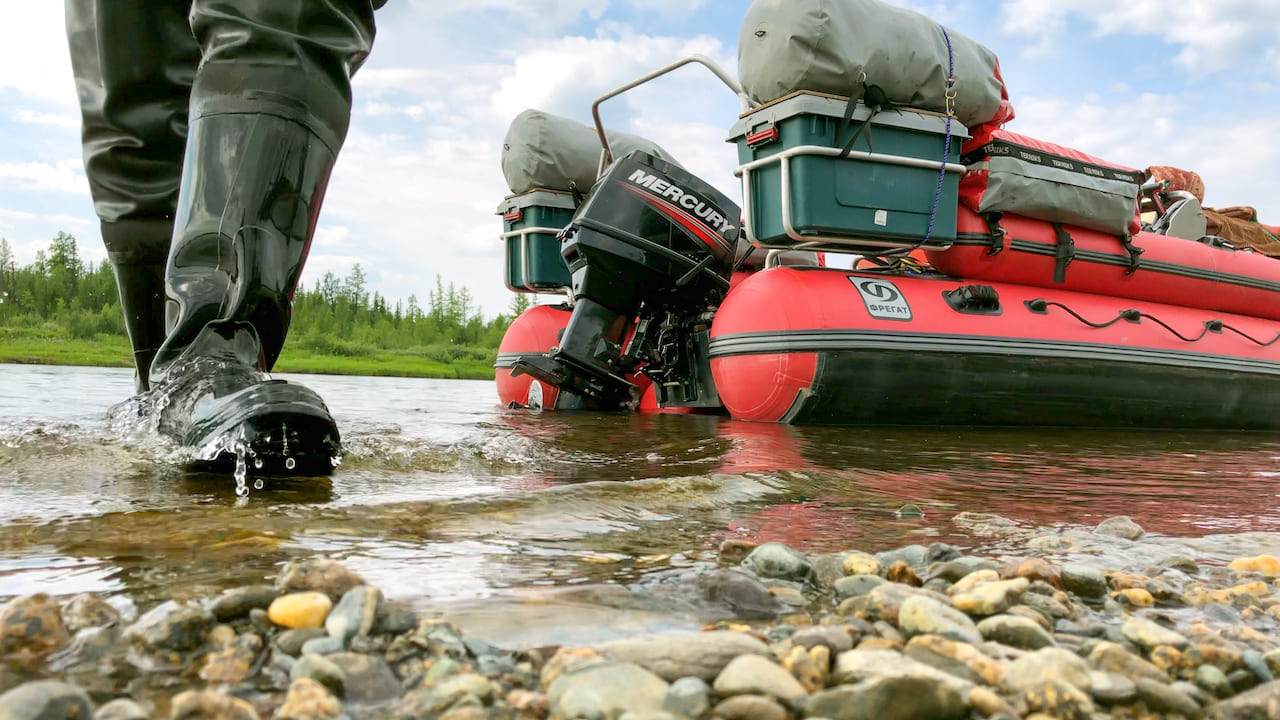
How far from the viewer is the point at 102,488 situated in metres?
1.29

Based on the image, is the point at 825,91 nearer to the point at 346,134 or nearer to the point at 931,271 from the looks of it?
the point at 931,271

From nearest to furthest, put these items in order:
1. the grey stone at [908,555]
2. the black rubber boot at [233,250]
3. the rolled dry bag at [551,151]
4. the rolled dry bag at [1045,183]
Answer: the grey stone at [908,555] < the black rubber boot at [233,250] < the rolled dry bag at [1045,183] < the rolled dry bag at [551,151]

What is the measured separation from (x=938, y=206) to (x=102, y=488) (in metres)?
3.81

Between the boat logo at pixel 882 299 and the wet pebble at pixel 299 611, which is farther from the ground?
the boat logo at pixel 882 299

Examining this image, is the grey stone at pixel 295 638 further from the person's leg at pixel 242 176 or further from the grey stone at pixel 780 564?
the person's leg at pixel 242 176

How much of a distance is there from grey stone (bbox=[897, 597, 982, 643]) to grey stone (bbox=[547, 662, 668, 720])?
0.27 meters

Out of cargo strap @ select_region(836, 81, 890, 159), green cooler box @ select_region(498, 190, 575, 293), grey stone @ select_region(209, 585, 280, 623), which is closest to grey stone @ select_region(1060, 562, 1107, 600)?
grey stone @ select_region(209, 585, 280, 623)

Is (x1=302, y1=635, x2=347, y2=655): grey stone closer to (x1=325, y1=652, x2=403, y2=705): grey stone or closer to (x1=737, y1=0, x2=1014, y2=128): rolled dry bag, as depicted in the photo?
(x1=325, y1=652, x2=403, y2=705): grey stone

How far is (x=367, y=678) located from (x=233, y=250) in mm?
1250

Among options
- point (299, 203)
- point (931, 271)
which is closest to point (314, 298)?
point (931, 271)

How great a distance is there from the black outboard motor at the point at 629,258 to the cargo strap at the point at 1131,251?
242 centimetres

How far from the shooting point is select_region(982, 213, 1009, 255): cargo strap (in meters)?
4.45

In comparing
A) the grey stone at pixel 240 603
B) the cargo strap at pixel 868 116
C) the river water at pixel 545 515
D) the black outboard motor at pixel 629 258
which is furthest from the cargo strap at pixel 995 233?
the grey stone at pixel 240 603

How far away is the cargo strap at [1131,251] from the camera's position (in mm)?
4898
